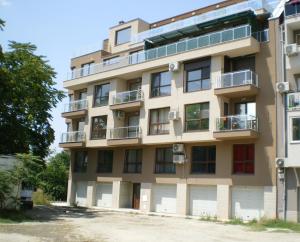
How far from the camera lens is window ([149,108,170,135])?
1224 inches

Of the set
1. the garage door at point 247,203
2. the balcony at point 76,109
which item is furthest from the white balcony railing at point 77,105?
the garage door at point 247,203

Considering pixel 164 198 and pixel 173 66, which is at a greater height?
pixel 173 66

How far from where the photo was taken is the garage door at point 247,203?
2584 centimetres

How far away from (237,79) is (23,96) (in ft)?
49.0

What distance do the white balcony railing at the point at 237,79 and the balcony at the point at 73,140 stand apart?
14.6 meters

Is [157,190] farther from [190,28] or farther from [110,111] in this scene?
[190,28]

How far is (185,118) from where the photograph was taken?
97.5 ft

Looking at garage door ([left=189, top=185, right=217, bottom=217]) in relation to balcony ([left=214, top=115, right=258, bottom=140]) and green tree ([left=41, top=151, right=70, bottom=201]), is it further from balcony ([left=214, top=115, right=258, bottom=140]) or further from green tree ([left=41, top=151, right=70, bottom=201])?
green tree ([left=41, top=151, right=70, bottom=201])

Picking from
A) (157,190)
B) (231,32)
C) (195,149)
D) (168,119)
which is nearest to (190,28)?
(231,32)

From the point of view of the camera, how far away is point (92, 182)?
3653cm

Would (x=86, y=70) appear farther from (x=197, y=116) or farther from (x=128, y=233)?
(x=128, y=233)

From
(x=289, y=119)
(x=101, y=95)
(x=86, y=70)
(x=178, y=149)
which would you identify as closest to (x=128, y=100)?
(x=101, y=95)

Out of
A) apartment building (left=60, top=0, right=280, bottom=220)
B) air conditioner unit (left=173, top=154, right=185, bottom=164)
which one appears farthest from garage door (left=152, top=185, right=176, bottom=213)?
air conditioner unit (left=173, top=154, right=185, bottom=164)

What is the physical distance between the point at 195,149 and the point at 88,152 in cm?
1210
